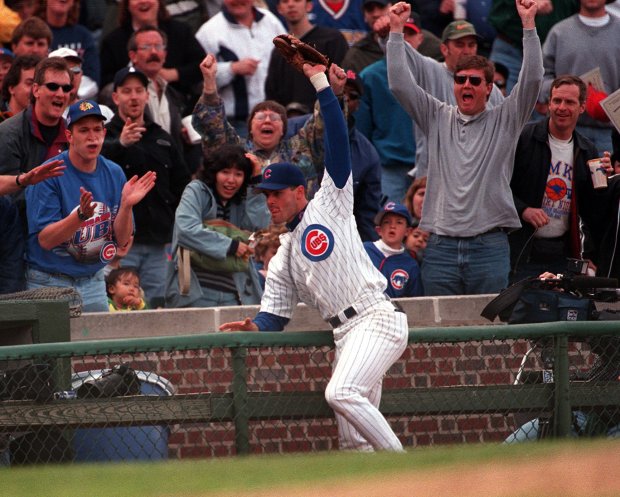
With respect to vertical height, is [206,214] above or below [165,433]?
above

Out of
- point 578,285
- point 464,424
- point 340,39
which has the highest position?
point 340,39

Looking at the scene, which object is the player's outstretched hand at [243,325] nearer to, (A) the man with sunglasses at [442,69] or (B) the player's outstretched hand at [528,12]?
(A) the man with sunglasses at [442,69]

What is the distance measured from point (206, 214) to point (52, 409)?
275 cm

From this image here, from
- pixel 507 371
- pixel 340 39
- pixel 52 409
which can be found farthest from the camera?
pixel 340 39

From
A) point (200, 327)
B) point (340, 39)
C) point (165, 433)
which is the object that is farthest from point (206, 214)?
point (340, 39)

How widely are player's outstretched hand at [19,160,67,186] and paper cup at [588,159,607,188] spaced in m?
3.62

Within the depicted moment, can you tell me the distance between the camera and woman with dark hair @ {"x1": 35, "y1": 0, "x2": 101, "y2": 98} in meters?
12.1

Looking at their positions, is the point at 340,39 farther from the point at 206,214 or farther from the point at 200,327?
the point at 200,327

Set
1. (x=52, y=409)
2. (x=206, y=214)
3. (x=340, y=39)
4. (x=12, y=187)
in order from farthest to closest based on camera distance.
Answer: (x=340, y=39)
(x=206, y=214)
(x=12, y=187)
(x=52, y=409)

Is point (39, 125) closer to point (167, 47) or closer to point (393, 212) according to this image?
point (393, 212)

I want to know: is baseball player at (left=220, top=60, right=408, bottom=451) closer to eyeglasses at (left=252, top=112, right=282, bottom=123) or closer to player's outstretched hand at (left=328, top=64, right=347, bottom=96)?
player's outstretched hand at (left=328, top=64, right=347, bottom=96)

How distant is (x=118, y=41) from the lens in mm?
12461

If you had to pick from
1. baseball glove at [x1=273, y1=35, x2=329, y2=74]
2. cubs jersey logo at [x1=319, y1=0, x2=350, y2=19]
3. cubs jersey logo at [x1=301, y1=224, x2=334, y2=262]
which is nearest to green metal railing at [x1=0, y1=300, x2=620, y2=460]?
cubs jersey logo at [x1=301, y1=224, x2=334, y2=262]

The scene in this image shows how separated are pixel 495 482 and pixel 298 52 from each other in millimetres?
3084
